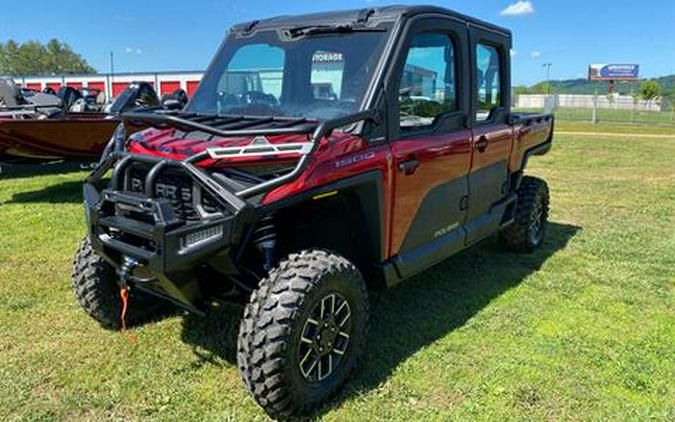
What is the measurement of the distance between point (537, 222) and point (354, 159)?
12.0 feet

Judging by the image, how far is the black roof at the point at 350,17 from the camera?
153 inches

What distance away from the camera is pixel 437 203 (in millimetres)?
4277

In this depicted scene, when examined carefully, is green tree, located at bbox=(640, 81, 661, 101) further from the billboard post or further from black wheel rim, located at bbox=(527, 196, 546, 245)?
black wheel rim, located at bbox=(527, 196, 546, 245)

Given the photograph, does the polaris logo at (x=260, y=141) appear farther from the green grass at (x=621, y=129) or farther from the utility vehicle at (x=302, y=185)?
the green grass at (x=621, y=129)

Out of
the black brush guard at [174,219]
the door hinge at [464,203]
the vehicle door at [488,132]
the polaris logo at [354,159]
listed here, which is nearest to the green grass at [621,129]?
the vehicle door at [488,132]

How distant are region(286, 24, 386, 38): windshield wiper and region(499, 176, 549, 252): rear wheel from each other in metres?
2.93

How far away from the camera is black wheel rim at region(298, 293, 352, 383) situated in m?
3.24

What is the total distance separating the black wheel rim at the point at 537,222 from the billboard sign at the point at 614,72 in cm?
7089

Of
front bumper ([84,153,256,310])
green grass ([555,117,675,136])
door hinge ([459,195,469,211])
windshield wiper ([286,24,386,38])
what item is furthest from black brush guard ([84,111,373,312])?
green grass ([555,117,675,136])

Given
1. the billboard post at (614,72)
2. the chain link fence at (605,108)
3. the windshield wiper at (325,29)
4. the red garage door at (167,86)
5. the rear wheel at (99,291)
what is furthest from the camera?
the billboard post at (614,72)

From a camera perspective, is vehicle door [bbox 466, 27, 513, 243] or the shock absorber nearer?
the shock absorber

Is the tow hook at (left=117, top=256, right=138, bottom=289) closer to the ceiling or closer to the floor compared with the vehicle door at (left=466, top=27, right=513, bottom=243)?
closer to the floor

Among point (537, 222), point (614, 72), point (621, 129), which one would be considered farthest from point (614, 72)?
point (537, 222)

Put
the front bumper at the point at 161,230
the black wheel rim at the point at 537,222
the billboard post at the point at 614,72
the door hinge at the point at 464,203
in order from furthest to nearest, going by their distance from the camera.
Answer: the billboard post at the point at 614,72 < the black wheel rim at the point at 537,222 < the door hinge at the point at 464,203 < the front bumper at the point at 161,230
